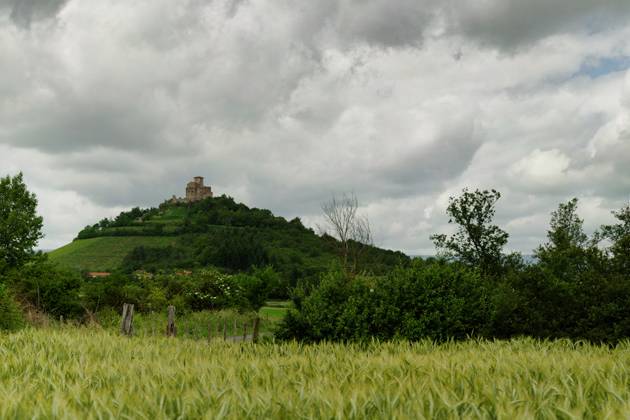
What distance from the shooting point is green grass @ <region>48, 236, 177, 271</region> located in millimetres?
101250

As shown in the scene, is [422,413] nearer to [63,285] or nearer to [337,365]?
[337,365]

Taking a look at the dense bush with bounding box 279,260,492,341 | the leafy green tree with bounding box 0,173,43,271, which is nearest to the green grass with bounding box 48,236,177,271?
the leafy green tree with bounding box 0,173,43,271

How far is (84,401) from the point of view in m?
4.87

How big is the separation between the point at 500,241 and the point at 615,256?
993 centimetres

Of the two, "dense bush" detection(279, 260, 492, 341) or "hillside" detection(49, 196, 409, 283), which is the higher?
"hillside" detection(49, 196, 409, 283)

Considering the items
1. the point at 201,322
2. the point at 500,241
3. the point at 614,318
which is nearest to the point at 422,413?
the point at 614,318

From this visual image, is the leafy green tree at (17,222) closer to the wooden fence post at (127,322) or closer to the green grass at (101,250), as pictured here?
the wooden fence post at (127,322)

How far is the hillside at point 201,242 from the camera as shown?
3415 inches

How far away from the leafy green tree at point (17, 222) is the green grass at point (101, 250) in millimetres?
58006

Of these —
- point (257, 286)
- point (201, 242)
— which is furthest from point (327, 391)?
point (201, 242)

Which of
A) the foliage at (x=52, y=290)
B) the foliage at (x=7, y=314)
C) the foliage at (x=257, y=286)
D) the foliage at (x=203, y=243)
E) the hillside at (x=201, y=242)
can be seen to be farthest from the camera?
the hillside at (x=201, y=242)

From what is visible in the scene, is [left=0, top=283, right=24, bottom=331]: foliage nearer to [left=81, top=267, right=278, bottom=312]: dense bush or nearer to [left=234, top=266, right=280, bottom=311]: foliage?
[left=81, top=267, right=278, bottom=312]: dense bush

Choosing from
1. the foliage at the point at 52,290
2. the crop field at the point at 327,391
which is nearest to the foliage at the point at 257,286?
the foliage at the point at 52,290

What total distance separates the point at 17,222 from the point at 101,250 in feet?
241
